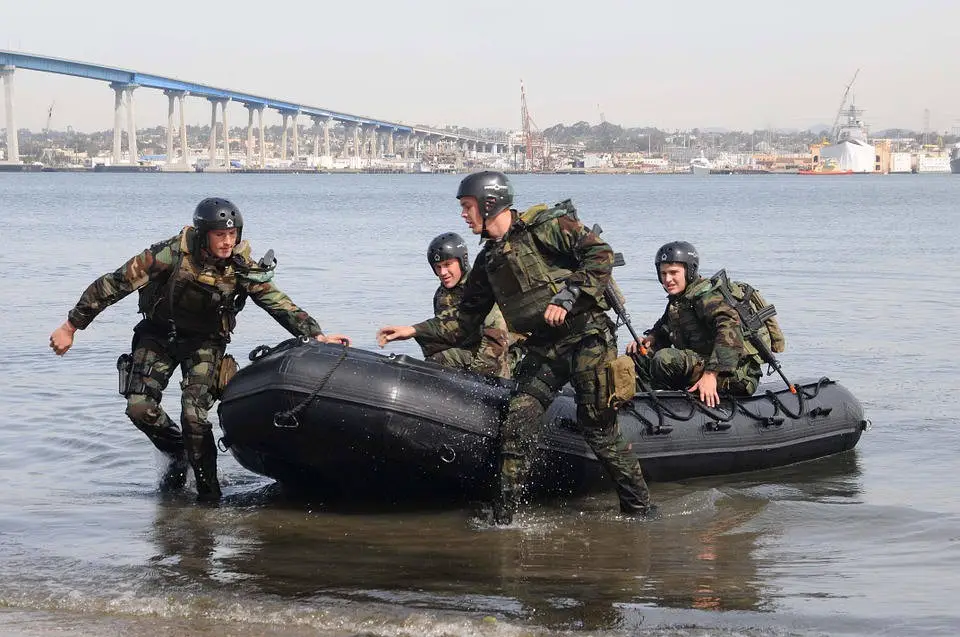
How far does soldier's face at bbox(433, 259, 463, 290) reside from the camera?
872 centimetres

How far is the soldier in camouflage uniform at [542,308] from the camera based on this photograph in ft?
22.6

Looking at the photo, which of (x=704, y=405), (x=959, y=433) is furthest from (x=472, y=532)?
(x=959, y=433)

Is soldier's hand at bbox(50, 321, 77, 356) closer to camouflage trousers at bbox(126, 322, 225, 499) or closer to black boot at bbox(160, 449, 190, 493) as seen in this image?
camouflage trousers at bbox(126, 322, 225, 499)

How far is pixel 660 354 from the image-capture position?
8859 mm

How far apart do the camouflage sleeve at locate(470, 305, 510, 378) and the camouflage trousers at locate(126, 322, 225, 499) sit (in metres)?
1.59

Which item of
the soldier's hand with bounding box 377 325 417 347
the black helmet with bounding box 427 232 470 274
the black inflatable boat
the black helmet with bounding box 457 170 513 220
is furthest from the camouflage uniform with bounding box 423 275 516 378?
the black helmet with bounding box 457 170 513 220

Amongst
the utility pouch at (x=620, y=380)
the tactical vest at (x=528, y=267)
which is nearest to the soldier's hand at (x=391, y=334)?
the tactical vest at (x=528, y=267)

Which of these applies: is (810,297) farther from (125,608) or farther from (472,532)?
(125,608)

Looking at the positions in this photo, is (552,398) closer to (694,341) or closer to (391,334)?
(391,334)

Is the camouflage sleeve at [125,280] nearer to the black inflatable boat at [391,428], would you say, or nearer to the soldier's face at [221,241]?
the soldier's face at [221,241]

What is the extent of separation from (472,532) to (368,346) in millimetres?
9085

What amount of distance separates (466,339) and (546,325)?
1368 mm

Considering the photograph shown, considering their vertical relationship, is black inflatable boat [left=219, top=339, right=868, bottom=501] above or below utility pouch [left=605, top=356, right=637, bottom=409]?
below

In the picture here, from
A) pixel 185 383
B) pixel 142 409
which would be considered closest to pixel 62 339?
pixel 142 409
